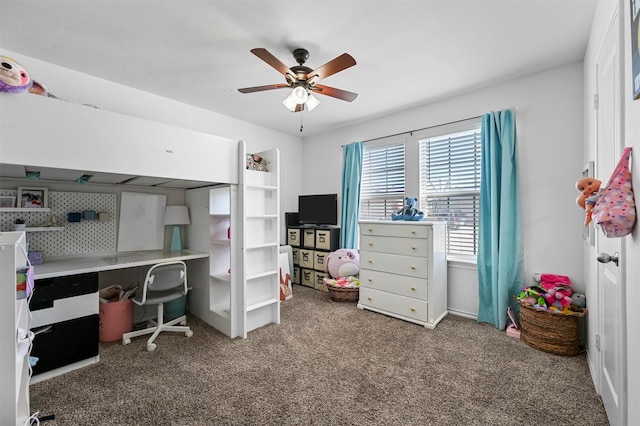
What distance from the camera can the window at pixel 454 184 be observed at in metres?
3.17

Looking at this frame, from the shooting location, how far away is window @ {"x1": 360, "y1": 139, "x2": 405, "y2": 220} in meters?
3.85

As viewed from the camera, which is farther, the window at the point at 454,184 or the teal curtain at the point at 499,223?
the window at the point at 454,184

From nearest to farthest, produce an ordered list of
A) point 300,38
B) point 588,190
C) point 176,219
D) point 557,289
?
point 588,190 → point 300,38 → point 557,289 → point 176,219

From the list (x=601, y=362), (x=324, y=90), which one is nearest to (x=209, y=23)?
(x=324, y=90)

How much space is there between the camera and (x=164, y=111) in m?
3.26

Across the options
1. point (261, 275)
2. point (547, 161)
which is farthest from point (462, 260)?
point (261, 275)

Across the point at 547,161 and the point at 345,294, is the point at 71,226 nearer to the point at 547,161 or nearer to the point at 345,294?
the point at 345,294

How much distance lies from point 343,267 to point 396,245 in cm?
99

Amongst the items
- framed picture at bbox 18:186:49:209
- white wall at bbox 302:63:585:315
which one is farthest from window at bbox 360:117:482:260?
framed picture at bbox 18:186:49:209

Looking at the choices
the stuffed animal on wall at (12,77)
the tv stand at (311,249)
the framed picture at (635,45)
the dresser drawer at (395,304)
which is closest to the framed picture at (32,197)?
the stuffed animal on wall at (12,77)

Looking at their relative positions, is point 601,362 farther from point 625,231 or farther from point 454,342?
point 625,231

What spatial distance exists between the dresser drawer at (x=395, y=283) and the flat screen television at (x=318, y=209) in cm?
122

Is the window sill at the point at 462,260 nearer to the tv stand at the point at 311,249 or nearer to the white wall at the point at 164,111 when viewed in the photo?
the tv stand at the point at 311,249

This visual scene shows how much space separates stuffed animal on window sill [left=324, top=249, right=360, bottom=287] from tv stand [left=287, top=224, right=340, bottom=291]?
19cm
